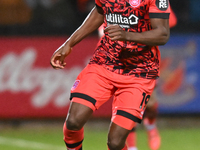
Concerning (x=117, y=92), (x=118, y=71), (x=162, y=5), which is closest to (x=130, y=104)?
(x=117, y=92)

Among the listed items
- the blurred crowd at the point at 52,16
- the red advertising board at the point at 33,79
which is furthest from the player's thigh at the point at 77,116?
the blurred crowd at the point at 52,16

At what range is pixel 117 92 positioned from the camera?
14.7 ft

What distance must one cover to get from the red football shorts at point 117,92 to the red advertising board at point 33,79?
367cm

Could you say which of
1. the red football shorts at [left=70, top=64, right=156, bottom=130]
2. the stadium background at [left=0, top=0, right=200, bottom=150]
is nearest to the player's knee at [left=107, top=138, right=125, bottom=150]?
the red football shorts at [left=70, top=64, right=156, bottom=130]

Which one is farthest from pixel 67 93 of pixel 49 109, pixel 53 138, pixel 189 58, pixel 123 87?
pixel 123 87

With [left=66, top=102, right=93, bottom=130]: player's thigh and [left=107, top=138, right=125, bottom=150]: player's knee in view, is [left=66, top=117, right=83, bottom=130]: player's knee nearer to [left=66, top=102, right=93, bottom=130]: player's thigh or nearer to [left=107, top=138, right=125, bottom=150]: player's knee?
[left=66, top=102, right=93, bottom=130]: player's thigh

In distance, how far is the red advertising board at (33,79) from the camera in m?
8.07

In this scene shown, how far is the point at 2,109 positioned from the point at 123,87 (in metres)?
4.16

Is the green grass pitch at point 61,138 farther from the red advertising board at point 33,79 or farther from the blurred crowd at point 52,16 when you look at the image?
the blurred crowd at point 52,16

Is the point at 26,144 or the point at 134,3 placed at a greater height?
the point at 134,3

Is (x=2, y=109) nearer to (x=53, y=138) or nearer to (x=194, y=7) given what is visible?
(x=53, y=138)

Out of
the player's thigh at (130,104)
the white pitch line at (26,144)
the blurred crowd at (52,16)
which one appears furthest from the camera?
the blurred crowd at (52,16)

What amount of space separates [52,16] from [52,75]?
1.20 meters

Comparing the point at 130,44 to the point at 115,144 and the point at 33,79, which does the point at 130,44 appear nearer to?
the point at 115,144
